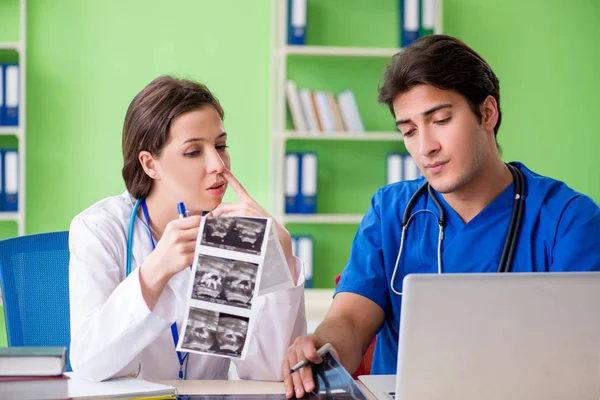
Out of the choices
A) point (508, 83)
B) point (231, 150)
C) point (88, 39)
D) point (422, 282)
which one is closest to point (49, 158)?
point (88, 39)

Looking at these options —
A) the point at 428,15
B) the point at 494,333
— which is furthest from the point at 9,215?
the point at 494,333

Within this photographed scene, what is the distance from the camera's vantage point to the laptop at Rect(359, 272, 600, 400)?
1123mm

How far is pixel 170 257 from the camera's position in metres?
1.44

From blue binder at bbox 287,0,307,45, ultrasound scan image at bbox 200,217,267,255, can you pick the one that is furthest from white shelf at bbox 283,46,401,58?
ultrasound scan image at bbox 200,217,267,255

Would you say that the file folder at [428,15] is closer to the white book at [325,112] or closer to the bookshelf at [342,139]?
the bookshelf at [342,139]

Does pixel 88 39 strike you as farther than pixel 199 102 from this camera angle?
Yes

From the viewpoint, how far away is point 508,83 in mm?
4043

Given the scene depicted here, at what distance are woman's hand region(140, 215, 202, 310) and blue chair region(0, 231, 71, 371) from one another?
49cm

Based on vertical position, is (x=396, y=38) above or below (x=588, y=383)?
above

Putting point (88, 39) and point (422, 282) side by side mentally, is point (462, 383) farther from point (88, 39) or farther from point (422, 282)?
point (88, 39)

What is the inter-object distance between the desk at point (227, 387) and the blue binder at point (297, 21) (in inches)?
96.3

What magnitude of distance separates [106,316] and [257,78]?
2559 mm

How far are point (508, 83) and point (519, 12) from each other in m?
0.39

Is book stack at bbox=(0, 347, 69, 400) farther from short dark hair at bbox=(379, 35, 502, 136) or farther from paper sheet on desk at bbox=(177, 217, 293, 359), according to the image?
short dark hair at bbox=(379, 35, 502, 136)
